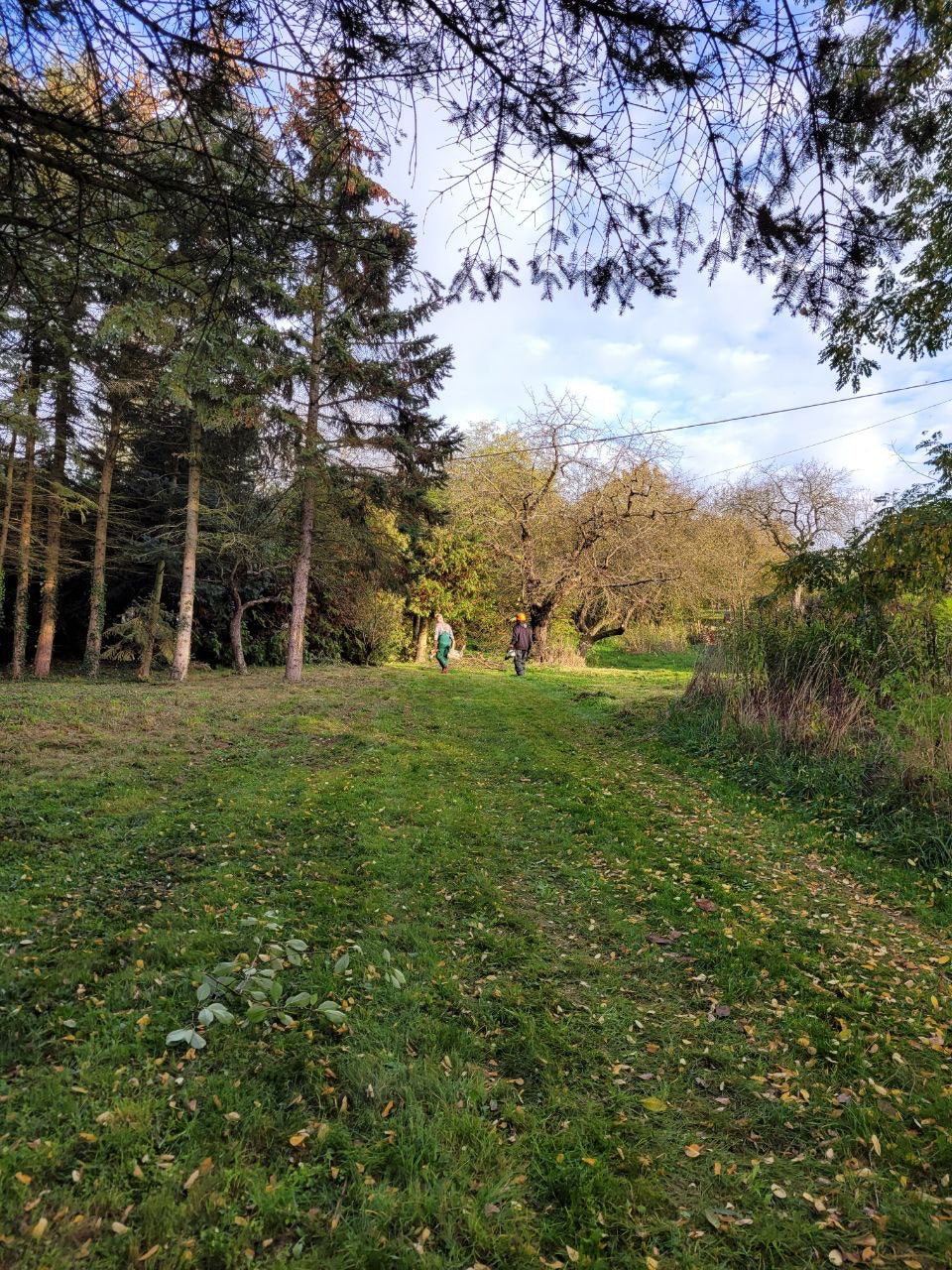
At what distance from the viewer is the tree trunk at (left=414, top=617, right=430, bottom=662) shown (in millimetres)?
22448

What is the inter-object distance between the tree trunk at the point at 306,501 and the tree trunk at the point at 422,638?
7.34 metres

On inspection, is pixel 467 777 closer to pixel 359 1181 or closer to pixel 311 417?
pixel 359 1181

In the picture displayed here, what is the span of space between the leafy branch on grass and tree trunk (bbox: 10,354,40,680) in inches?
439

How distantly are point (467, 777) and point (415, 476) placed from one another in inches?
383

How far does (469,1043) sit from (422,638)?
2002 centimetres

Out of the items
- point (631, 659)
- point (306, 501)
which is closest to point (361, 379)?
point (306, 501)

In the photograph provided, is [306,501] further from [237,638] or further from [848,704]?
[848,704]

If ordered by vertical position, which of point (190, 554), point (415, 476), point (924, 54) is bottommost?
point (190, 554)

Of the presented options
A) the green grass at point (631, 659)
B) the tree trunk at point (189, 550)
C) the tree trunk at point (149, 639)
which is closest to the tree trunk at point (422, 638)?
the green grass at point (631, 659)

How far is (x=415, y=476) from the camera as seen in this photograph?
15.1m

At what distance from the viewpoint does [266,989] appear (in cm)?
291

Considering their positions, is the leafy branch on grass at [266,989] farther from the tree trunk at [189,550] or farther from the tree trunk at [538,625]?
the tree trunk at [538,625]

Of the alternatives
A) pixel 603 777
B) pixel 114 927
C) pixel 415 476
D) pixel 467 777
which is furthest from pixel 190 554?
pixel 114 927

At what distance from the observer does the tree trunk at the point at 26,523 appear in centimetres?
1140
